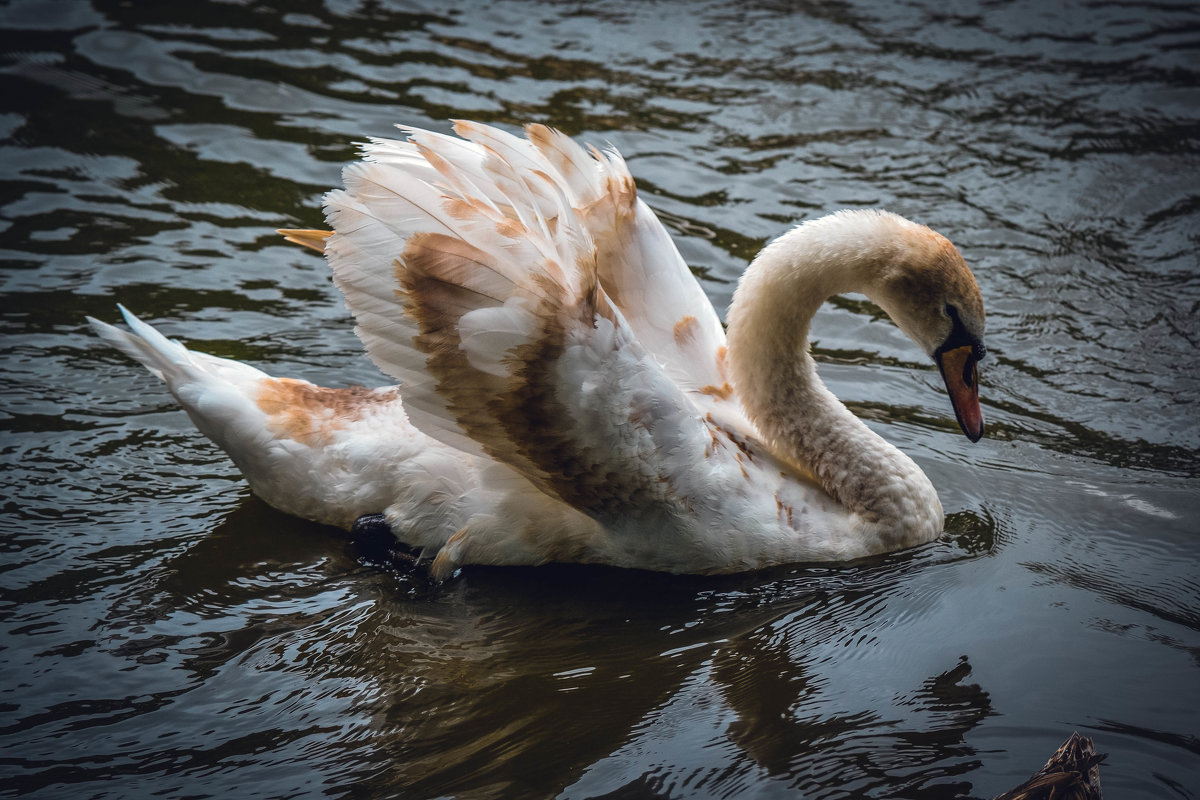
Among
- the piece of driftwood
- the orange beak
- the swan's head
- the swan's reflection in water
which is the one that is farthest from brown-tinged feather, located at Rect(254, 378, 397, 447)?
the piece of driftwood

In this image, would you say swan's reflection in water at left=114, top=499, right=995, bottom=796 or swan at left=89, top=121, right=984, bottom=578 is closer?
swan's reflection in water at left=114, top=499, right=995, bottom=796

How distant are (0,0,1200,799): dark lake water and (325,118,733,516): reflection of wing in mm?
567

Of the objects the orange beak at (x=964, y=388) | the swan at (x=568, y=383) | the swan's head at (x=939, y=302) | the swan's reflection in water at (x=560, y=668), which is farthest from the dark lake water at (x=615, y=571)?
the swan's head at (x=939, y=302)

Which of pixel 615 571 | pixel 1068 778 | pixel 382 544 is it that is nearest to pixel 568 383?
pixel 615 571

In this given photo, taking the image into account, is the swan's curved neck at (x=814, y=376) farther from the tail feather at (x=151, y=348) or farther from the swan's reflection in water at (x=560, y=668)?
the tail feather at (x=151, y=348)

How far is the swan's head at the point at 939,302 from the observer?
4238mm

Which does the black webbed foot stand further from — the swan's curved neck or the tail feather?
the swan's curved neck

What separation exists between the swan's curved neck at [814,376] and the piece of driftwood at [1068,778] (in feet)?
4.48

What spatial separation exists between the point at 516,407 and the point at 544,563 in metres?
Result: 0.74

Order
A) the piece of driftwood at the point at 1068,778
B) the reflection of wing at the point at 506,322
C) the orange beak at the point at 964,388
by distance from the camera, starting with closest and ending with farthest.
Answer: the piece of driftwood at the point at 1068,778
the reflection of wing at the point at 506,322
the orange beak at the point at 964,388

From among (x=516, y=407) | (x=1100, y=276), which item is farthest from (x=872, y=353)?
(x=516, y=407)

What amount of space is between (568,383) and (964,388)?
5.64 ft

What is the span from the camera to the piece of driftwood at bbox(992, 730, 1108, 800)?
2.84 m

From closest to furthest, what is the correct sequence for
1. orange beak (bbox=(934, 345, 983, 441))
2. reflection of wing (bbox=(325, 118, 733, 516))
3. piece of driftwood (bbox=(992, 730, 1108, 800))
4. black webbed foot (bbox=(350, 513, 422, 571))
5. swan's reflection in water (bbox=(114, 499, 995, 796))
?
piece of driftwood (bbox=(992, 730, 1108, 800)) < swan's reflection in water (bbox=(114, 499, 995, 796)) < reflection of wing (bbox=(325, 118, 733, 516)) < black webbed foot (bbox=(350, 513, 422, 571)) < orange beak (bbox=(934, 345, 983, 441))
